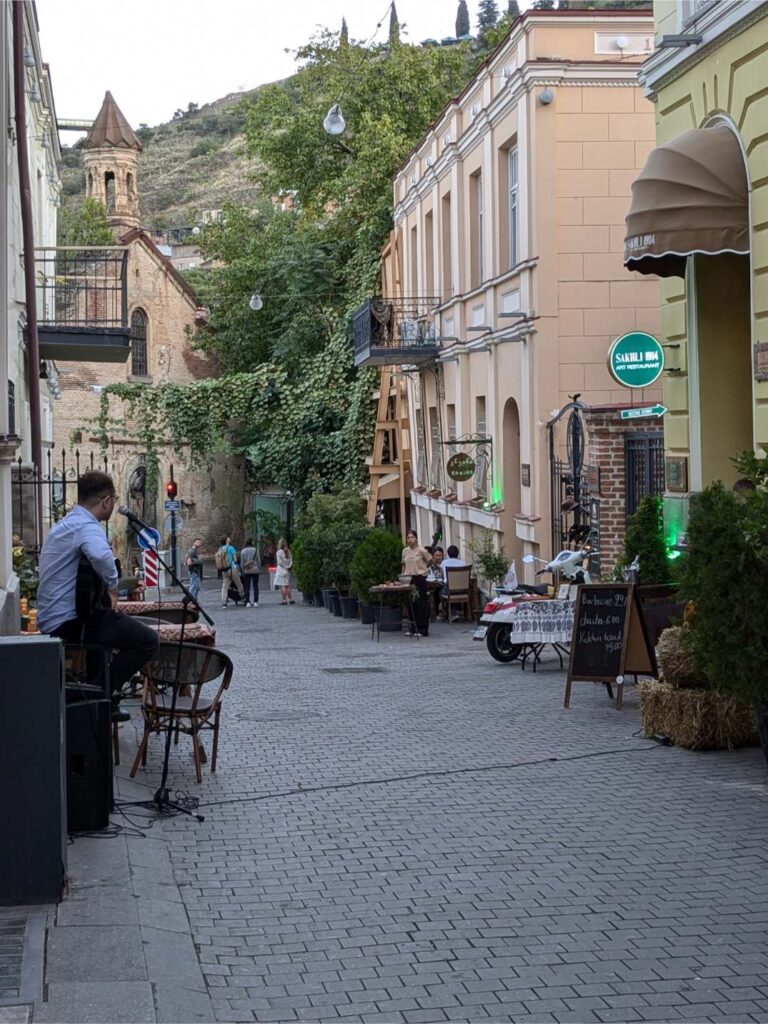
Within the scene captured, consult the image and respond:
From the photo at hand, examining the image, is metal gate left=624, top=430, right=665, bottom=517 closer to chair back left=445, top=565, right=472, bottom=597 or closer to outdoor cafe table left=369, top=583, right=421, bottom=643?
outdoor cafe table left=369, top=583, right=421, bottom=643

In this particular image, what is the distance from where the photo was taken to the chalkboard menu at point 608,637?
12320mm

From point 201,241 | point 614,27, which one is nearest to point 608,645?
point 614,27

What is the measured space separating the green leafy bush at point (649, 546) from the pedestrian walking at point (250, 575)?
2153cm

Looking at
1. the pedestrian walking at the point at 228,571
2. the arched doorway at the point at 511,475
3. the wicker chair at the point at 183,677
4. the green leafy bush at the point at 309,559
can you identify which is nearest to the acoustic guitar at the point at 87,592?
the wicker chair at the point at 183,677

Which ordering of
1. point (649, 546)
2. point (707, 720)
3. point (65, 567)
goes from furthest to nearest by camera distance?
point (649, 546) → point (707, 720) → point (65, 567)

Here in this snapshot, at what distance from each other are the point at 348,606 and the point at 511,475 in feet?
22.4

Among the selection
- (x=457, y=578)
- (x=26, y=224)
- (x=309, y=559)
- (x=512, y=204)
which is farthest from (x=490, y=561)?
(x=26, y=224)

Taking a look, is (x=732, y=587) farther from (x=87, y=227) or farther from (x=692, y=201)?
(x=87, y=227)

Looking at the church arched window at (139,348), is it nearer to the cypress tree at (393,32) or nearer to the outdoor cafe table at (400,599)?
the cypress tree at (393,32)

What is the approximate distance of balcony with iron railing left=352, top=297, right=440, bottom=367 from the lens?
29.2m

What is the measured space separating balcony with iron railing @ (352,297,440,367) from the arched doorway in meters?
5.48

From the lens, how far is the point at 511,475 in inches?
927

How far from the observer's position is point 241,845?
7.86 m

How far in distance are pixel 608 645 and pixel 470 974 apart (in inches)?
277
